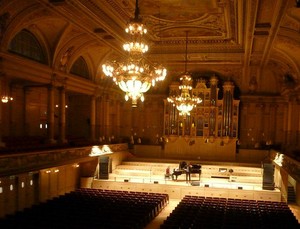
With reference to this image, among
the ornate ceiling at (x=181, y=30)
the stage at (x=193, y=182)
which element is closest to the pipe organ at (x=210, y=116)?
the ornate ceiling at (x=181, y=30)

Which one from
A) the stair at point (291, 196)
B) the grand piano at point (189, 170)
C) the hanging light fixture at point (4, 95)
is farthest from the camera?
the grand piano at point (189, 170)

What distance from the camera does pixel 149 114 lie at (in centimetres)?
2553

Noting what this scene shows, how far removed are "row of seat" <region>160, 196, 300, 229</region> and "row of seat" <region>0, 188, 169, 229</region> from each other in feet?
3.92

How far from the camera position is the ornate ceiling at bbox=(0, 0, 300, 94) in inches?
465

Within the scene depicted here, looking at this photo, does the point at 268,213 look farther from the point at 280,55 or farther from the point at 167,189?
the point at 280,55

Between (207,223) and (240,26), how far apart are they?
7.79 meters

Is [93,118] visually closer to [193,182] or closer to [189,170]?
[189,170]

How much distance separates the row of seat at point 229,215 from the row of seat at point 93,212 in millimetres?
1196

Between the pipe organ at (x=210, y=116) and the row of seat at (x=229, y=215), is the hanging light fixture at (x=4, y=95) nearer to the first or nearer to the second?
the row of seat at (x=229, y=215)

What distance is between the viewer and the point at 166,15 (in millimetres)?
13797

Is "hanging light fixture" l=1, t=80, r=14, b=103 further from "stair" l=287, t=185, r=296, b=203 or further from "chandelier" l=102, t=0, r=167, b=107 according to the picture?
"stair" l=287, t=185, r=296, b=203

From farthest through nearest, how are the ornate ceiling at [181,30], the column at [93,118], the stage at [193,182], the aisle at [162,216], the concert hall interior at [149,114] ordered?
1. the column at [93,118]
2. the stage at [193,182]
3. the aisle at [162,216]
4. the ornate ceiling at [181,30]
5. the concert hall interior at [149,114]

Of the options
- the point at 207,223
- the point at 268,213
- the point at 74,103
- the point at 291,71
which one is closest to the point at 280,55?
the point at 291,71

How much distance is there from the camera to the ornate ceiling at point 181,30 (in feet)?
38.7
